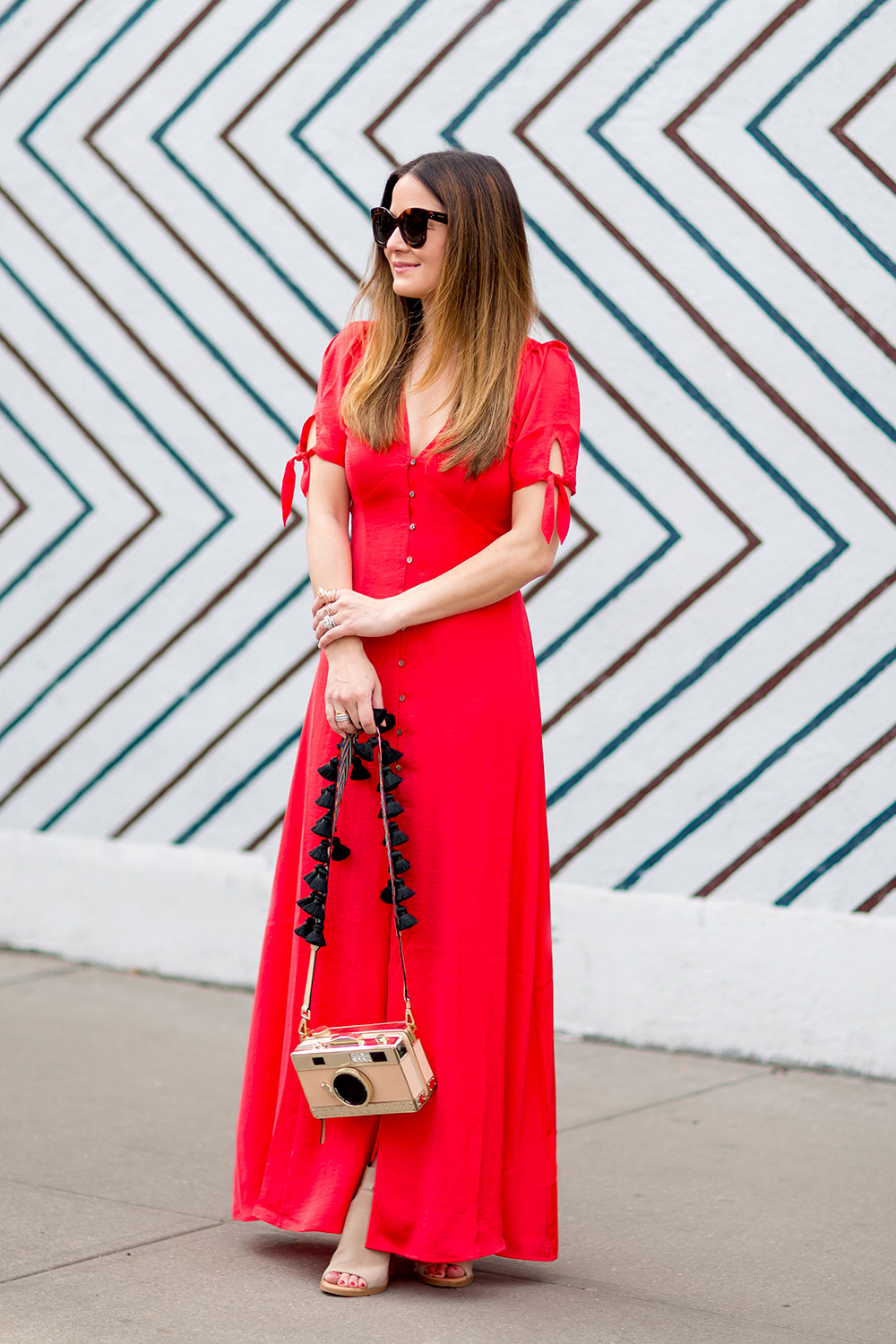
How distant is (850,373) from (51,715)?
3020mm

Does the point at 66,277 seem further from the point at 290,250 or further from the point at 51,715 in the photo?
the point at 51,715

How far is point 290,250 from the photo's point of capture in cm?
543

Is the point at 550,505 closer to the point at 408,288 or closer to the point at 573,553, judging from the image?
the point at 408,288

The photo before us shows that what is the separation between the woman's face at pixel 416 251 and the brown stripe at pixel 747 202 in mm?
1956

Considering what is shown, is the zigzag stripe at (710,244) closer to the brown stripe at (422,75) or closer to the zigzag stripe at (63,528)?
the brown stripe at (422,75)

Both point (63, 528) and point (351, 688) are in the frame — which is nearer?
point (351, 688)

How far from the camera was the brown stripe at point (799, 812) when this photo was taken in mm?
4715

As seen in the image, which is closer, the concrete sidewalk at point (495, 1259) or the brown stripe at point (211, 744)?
the concrete sidewalk at point (495, 1259)

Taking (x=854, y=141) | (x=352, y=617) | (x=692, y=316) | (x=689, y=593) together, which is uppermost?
(x=854, y=141)

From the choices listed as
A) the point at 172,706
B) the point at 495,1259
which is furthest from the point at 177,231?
the point at 495,1259

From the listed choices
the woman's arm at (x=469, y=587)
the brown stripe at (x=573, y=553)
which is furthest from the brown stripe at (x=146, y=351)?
the woman's arm at (x=469, y=587)

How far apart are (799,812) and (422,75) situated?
259 cm

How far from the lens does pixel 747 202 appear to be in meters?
4.80

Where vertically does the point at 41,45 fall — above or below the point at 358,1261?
above
